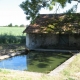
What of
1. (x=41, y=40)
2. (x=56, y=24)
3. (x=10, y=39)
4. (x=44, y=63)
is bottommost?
(x=44, y=63)

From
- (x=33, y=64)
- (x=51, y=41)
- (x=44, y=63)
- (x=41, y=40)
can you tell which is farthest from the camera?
(x=51, y=41)

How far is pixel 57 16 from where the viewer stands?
84.3 ft

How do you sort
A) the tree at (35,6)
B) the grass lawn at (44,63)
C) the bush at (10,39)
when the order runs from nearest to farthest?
the grass lawn at (44,63), the tree at (35,6), the bush at (10,39)

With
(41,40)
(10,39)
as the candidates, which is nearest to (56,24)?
(41,40)

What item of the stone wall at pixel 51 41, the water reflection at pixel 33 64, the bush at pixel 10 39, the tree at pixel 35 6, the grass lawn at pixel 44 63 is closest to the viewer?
the grass lawn at pixel 44 63

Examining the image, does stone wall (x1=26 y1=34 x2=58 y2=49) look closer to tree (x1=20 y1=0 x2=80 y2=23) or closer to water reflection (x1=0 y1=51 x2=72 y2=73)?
tree (x1=20 y1=0 x2=80 y2=23)

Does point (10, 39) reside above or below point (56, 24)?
below

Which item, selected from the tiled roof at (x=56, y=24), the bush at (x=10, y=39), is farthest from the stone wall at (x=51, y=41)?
the bush at (x=10, y=39)

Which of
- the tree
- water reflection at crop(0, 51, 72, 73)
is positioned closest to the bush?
the tree

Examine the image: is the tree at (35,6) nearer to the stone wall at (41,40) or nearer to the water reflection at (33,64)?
the stone wall at (41,40)

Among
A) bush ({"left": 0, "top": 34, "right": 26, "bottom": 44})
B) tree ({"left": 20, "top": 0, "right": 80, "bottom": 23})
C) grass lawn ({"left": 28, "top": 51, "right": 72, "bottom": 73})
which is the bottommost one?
grass lawn ({"left": 28, "top": 51, "right": 72, "bottom": 73})

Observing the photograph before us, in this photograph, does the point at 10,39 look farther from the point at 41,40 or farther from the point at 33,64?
the point at 33,64

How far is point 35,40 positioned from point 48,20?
3.02 m

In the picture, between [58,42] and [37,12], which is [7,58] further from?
[58,42]
